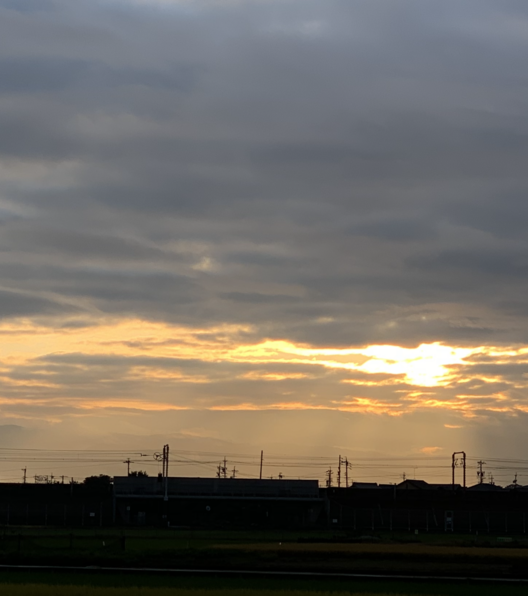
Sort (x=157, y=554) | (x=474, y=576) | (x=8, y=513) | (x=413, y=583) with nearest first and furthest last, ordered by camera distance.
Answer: (x=413, y=583)
(x=474, y=576)
(x=157, y=554)
(x=8, y=513)

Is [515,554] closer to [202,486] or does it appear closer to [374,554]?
[374,554]

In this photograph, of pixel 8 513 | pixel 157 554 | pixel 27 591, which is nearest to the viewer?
pixel 27 591

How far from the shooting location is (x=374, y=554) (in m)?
68.4

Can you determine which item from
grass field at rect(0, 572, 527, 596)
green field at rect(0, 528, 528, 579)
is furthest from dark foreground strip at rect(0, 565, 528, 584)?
green field at rect(0, 528, 528, 579)

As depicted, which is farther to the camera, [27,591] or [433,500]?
[433,500]

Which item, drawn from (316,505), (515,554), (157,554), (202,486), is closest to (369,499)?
(316,505)

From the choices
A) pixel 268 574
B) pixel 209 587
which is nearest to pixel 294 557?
pixel 268 574

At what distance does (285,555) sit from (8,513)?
72.6m

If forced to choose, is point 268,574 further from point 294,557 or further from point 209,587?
point 294,557

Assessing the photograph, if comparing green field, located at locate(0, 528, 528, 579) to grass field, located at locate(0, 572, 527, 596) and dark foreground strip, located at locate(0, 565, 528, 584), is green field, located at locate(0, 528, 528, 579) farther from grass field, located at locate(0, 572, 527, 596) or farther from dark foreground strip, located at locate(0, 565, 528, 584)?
grass field, located at locate(0, 572, 527, 596)

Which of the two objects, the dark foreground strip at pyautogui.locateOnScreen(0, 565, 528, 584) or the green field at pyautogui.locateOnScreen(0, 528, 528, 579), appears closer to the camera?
the dark foreground strip at pyautogui.locateOnScreen(0, 565, 528, 584)

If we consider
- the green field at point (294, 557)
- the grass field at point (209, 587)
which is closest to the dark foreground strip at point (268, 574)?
the grass field at point (209, 587)

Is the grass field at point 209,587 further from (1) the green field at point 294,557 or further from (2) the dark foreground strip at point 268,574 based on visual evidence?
(1) the green field at point 294,557

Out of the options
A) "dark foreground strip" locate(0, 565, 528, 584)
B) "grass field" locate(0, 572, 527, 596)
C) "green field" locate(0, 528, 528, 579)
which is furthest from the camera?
"green field" locate(0, 528, 528, 579)
